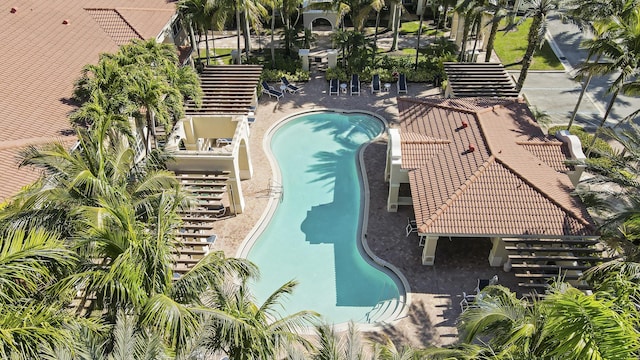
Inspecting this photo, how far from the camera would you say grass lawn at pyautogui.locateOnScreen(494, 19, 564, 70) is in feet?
115

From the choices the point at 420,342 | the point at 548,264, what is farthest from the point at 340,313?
the point at 548,264

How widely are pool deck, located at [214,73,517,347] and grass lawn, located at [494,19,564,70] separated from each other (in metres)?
14.6

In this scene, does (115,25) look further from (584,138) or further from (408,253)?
(584,138)

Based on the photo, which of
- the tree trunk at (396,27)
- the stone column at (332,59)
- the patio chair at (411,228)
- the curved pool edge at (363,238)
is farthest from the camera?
the tree trunk at (396,27)

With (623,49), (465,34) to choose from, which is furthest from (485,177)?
(465,34)

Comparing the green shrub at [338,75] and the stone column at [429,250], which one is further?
the green shrub at [338,75]

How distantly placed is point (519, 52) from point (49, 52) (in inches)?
1366

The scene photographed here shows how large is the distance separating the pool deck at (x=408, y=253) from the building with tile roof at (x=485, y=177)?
27.2 inches

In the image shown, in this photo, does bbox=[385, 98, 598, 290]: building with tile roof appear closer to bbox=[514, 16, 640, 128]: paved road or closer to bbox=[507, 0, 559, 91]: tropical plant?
bbox=[507, 0, 559, 91]: tropical plant

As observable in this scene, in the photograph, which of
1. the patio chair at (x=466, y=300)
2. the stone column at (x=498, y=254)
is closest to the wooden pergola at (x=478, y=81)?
the stone column at (x=498, y=254)

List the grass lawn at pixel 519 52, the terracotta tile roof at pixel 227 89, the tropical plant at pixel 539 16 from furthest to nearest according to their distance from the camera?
the grass lawn at pixel 519 52
the terracotta tile roof at pixel 227 89
the tropical plant at pixel 539 16

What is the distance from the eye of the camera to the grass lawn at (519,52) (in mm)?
35031

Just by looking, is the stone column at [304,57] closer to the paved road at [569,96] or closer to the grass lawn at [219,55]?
the grass lawn at [219,55]

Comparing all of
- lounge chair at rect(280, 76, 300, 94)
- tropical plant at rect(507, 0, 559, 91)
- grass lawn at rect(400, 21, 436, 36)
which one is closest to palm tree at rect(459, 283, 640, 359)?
tropical plant at rect(507, 0, 559, 91)
